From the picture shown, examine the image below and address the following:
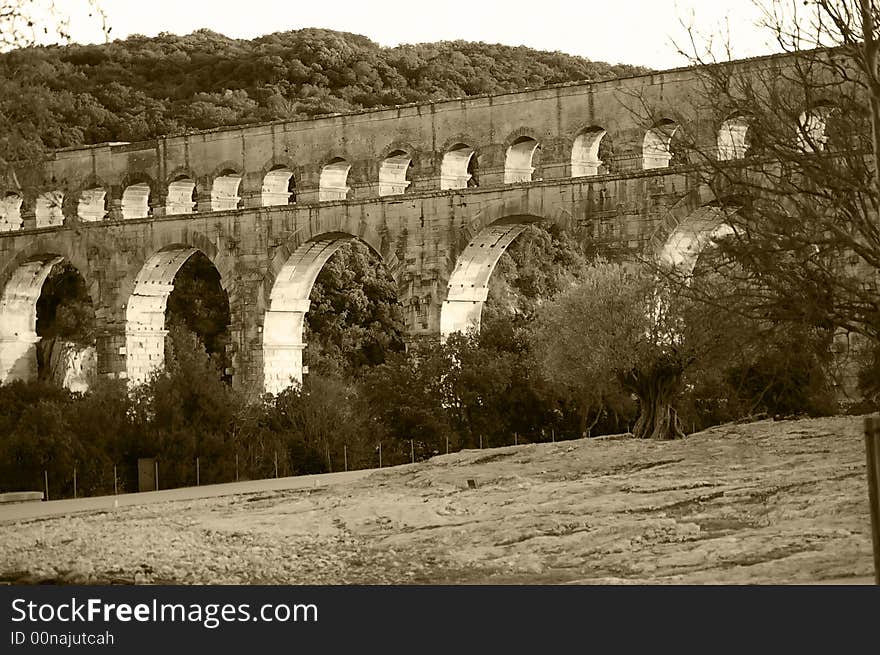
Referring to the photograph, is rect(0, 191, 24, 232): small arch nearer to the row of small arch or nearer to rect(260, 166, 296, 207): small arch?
the row of small arch

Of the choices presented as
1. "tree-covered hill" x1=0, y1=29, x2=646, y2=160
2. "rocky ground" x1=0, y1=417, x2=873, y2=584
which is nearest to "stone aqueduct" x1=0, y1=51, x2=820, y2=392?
"rocky ground" x1=0, y1=417, x2=873, y2=584

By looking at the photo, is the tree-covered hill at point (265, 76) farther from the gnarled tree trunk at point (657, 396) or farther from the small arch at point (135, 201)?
the gnarled tree trunk at point (657, 396)

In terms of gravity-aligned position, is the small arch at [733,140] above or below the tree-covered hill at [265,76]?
below

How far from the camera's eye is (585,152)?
3394 centimetres

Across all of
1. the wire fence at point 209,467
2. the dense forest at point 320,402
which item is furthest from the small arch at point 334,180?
the wire fence at point 209,467

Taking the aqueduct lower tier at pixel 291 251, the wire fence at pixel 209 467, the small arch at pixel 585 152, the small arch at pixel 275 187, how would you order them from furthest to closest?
the small arch at pixel 275 187, the small arch at pixel 585 152, the aqueduct lower tier at pixel 291 251, the wire fence at pixel 209 467

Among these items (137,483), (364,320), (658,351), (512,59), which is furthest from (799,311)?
(512,59)

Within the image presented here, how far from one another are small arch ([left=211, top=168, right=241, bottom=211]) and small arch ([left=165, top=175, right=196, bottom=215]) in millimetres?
833

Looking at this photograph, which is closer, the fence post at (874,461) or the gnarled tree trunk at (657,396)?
the fence post at (874,461)

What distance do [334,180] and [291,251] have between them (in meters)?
2.70

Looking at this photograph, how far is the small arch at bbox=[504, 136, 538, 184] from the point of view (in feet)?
113

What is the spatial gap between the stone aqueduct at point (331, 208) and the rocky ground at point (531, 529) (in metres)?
13.8

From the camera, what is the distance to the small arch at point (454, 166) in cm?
3547

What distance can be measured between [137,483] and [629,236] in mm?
11122
